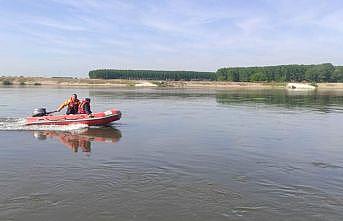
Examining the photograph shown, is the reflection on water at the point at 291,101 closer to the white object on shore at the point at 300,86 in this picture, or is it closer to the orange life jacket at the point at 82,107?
the orange life jacket at the point at 82,107

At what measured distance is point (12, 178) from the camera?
12.5 metres

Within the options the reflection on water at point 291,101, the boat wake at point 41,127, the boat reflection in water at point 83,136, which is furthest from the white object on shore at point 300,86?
the boat wake at point 41,127

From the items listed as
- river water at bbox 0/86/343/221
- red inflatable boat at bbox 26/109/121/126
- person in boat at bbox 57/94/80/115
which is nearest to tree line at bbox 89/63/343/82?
river water at bbox 0/86/343/221

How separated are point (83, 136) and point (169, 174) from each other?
9.46 meters

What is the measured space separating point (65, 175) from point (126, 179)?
2035mm

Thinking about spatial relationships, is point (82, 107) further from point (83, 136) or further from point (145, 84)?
point (145, 84)

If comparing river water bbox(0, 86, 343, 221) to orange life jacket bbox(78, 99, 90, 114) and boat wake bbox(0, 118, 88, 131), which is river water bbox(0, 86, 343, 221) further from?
orange life jacket bbox(78, 99, 90, 114)

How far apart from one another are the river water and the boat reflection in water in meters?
0.05

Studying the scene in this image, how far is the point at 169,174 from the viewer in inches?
521

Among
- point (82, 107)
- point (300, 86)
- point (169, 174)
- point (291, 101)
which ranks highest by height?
point (82, 107)

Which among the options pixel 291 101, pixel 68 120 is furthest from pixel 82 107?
pixel 291 101

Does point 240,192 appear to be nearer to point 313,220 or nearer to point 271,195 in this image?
point 271,195

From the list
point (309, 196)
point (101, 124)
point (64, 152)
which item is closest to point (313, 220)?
point (309, 196)

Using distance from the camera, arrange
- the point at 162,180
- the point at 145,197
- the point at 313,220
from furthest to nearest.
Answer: the point at 162,180, the point at 145,197, the point at 313,220
